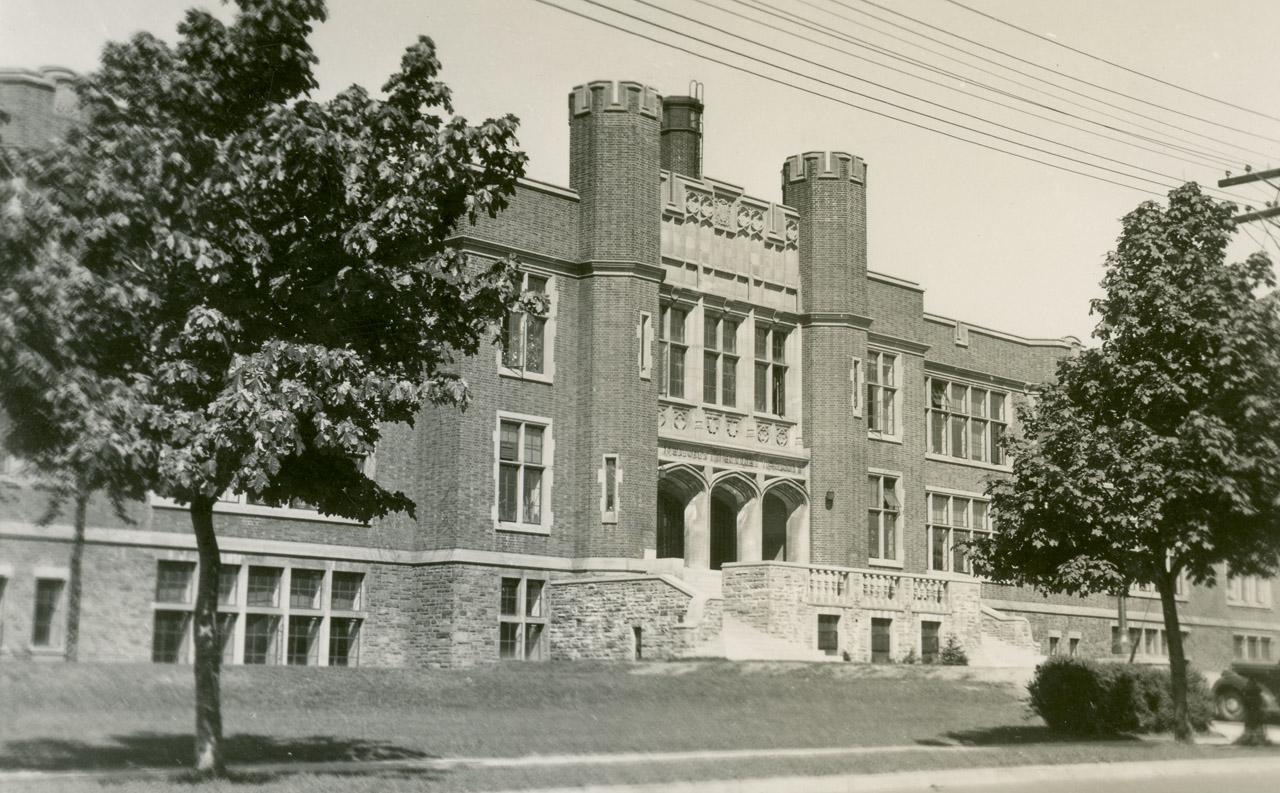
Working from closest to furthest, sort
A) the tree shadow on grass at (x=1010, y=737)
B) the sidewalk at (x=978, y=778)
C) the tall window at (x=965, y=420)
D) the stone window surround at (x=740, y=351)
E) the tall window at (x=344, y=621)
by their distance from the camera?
the sidewalk at (x=978, y=778) < the tree shadow on grass at (x=1010, y=737) < the tall window at (x=344, y=621) < the stone window surround at (x=740, y=351) < the tall window at (x=965, y=420)

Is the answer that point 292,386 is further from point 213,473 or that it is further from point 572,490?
point 572,490

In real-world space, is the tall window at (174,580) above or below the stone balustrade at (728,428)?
below

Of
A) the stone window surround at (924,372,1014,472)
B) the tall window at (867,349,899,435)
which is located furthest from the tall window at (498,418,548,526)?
the stone window surround at (924,372,1014,472)

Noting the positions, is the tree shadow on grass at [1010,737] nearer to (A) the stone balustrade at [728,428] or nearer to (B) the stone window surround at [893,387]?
(A) the stone balustrade at [728,428]

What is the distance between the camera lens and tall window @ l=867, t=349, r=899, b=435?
39.0 m

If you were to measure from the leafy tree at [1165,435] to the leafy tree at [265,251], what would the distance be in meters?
10.6

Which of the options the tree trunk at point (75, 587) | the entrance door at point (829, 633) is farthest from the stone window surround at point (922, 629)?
the tree trunk at point (75, 587)

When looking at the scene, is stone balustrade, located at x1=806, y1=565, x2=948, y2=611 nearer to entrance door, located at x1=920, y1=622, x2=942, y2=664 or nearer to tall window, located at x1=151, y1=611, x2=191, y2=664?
entrance door, located at x1=920, y1=622, x2=942, y2=664

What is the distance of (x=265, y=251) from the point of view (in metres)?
13.5

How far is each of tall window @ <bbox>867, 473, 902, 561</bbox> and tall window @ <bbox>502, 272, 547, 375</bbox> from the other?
38.0 ft

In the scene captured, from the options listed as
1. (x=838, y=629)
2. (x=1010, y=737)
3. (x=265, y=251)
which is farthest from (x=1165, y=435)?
(x=265, y=251)

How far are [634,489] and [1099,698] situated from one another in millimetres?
11552

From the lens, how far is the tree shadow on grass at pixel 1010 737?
21922 millimetres

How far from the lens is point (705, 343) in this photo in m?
34.5
